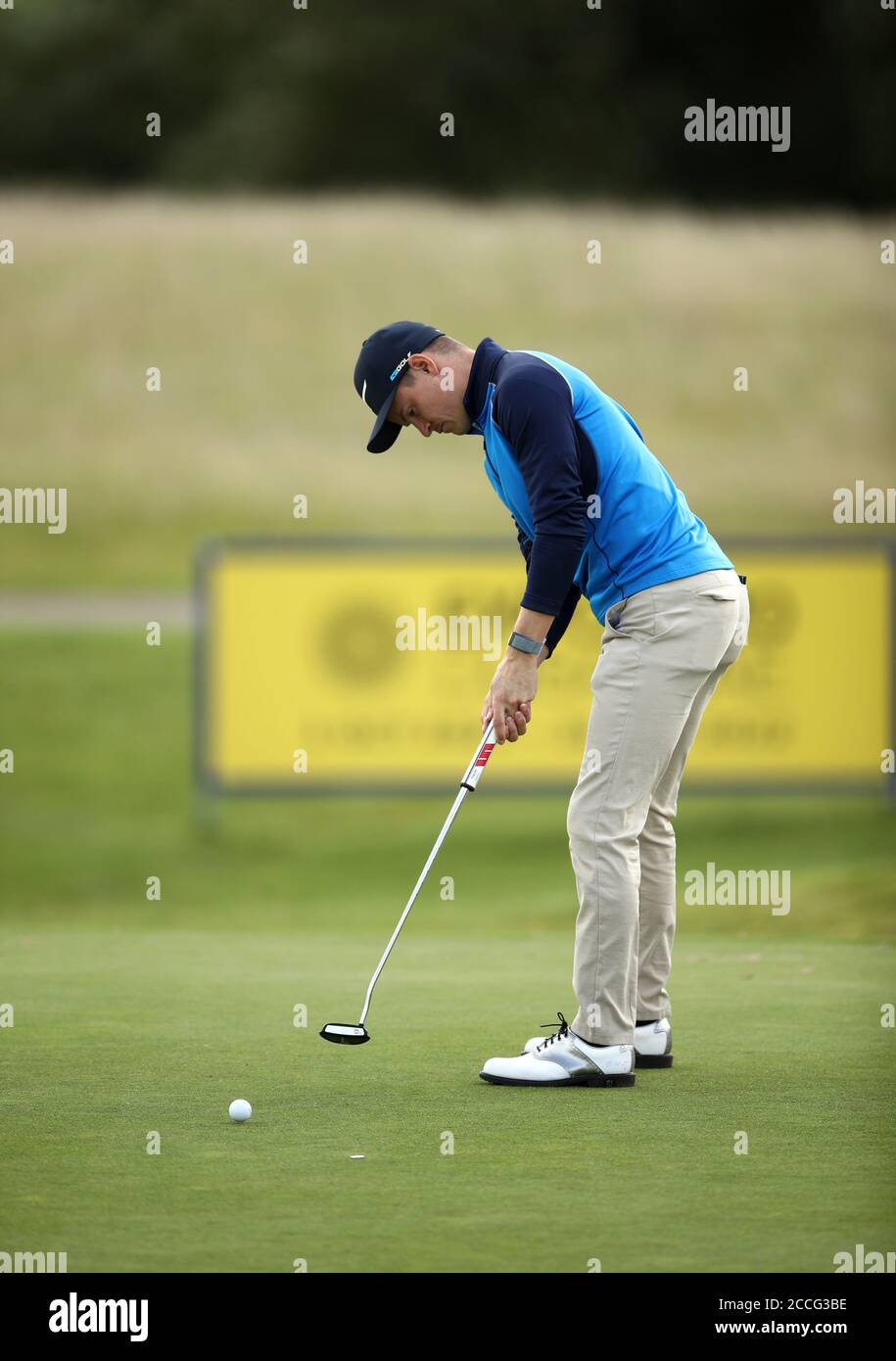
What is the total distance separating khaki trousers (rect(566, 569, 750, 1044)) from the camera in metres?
4.34

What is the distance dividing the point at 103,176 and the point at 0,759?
20097 mm

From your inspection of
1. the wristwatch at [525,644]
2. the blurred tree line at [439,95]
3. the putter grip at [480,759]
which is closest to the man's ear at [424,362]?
the wristwatch at [525,644]

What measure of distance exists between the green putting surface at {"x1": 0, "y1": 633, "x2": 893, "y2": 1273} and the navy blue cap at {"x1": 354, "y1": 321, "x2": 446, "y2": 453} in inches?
62.7

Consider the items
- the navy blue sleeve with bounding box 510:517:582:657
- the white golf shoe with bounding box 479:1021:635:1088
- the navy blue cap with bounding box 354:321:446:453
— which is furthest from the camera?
the navy blue sleeve with bounding box 510:517:582:657

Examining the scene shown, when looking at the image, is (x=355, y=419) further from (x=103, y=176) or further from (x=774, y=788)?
(x=774, y=788)

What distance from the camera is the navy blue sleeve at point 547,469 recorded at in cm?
421

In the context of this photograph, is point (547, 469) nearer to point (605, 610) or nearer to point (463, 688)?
point (605, 610)

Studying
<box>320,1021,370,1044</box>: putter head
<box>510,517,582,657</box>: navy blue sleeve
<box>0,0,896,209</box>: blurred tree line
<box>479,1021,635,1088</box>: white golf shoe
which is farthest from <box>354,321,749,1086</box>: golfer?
<box>0,0,896,209</box>: blurred tree line

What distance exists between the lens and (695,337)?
2325 cm

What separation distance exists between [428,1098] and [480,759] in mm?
897

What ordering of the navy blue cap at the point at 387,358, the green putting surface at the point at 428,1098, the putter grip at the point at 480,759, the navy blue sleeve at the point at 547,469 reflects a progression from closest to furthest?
1. the green putting surface at the point at 428,1098
2. the navy blue sleeve at the point at 547,469
3. the navy blue cap at the point at 387,358
4. the putter grip at the point at 480,759

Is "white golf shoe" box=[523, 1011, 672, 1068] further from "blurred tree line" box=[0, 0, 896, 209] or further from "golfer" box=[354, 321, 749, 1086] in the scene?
"blurred tree line" box=[0, 0, 896, 209]

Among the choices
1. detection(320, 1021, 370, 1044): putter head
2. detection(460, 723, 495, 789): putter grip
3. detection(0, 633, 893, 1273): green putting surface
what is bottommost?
detection(0, 633, 893, 1273): green putting surface

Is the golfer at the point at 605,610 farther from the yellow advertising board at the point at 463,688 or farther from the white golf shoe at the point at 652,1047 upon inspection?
the yellow advertising board at the point at 463,688
